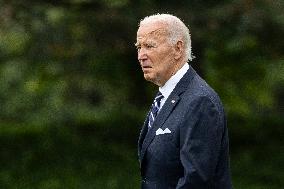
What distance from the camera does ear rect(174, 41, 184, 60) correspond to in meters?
3.55

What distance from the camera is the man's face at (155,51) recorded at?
3.52 m

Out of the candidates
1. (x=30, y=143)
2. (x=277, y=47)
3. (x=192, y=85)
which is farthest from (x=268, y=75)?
(x=30, y=143)

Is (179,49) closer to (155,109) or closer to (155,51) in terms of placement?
(155,51)

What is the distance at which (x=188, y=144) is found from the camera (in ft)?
11.0

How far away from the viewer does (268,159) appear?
11797mm

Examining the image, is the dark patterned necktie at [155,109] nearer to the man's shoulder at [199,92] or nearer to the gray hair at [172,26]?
the man's shoulder at [199,92]

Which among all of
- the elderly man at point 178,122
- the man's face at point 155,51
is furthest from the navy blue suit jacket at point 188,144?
the man's face at point 155,51

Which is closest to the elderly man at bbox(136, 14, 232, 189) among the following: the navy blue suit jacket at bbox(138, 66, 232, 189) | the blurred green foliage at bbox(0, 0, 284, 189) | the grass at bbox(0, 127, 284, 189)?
the navy blue suit jacket at bbox(138, 66, 232, 189)

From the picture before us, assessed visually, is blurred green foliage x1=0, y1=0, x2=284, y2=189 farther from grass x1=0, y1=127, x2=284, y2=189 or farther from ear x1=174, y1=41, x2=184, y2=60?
ear x1=174, y1=41, x2=184, y2=60

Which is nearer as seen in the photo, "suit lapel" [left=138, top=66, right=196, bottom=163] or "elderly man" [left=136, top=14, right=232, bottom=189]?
"elderly man" [left=136, top=14, right=232, bottom=189]

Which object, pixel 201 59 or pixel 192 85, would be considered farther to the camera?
pixel 201 59

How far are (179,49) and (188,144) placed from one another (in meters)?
0.43

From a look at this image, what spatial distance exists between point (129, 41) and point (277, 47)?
1.36m

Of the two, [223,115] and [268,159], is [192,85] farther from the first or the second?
[268,159]
